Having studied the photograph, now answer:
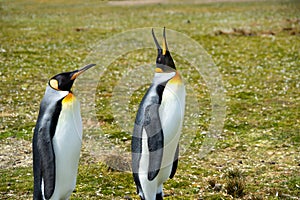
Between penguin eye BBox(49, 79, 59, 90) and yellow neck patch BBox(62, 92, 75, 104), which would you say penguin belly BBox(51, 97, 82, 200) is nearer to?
yellow neck patch BBox(62, 92, 75, 104)

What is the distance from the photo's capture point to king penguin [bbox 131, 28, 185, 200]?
4965 millimetres

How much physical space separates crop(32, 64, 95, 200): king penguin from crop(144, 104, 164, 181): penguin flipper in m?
0.69

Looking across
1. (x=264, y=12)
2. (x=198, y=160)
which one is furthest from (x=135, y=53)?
(x=264, y=12)

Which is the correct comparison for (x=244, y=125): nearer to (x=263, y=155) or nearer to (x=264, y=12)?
(x=263, y=155)

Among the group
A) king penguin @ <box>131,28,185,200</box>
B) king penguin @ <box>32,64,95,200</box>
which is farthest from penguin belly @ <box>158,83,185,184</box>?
king penguin @ <box>32,64,95,200</box>

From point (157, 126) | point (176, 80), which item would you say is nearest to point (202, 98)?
point (176, 80)

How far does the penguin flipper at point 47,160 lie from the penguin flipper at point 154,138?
93 cm

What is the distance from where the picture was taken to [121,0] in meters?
42.6

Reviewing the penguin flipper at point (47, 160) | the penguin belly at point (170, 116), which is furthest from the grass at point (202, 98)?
the penguin flipper at point (47, 160)

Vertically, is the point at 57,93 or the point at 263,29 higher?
the point at 57,93

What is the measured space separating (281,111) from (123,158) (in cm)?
438

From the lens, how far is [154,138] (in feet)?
16.2

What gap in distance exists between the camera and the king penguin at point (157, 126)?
4965 millimetres

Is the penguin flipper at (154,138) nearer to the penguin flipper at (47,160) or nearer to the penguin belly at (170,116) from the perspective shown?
the penguin belly at (170,116)
